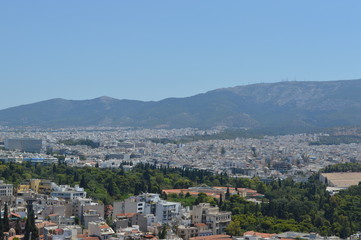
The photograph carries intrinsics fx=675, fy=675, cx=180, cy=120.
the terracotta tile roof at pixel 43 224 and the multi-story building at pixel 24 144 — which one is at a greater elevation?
the multi-story building at pixel 24 144

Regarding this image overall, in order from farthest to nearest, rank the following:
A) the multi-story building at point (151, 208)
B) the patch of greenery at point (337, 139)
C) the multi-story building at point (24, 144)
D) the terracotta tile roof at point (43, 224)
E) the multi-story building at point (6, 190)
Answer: the patch of greenery at point (337, 139) < the multi-story building at point (24, 144) < the multi-story building at point (6, 190) < the multi-story building at point (151, 208) < the terracotta tile roof at point (43, 224)

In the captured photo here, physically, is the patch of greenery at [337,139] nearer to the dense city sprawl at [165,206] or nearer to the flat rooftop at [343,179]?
the flat rooftop at [343,179]

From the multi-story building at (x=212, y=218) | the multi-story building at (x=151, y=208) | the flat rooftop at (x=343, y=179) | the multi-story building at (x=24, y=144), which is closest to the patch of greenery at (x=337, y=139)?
the multi-story building at (x=24, y=144)

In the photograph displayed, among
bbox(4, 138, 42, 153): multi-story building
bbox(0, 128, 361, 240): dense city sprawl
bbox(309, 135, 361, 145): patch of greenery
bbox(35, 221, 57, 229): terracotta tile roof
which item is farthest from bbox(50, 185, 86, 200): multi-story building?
bbox(309, 135, 361, 145): patch of greenery

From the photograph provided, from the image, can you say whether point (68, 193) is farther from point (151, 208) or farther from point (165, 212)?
point (165, 212)

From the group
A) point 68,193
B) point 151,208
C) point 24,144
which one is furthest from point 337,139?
point 151,208

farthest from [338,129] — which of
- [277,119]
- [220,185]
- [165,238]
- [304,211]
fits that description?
[165,238]

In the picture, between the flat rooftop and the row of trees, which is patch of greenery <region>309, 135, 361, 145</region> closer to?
the flat rooftop

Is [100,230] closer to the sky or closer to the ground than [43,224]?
closer to the ground

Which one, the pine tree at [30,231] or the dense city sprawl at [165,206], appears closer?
the pine tree at [30,231]

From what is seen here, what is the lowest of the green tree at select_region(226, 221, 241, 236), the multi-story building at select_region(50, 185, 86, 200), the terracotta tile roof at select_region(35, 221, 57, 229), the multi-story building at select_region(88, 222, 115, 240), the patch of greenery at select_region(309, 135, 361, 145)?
the green tree at select_region(226, 221, 241, 236)

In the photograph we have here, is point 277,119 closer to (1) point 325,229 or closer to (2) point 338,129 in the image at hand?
(2) point 338,129
